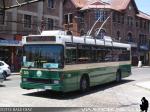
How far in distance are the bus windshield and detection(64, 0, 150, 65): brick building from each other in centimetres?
4298

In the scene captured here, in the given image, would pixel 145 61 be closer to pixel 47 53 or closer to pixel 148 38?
pixel 148 38

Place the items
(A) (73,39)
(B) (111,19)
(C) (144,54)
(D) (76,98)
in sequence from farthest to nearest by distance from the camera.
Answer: (C) (144,54), (B) (111,19), (A) (73,39), (D) (76,98)

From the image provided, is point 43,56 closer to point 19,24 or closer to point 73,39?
point 73,39

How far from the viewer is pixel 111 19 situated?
2564 inches

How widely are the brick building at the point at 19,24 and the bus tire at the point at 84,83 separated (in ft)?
69.2

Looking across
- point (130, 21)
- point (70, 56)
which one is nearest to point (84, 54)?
point (70, 56)

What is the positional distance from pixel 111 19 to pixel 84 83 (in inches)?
1864

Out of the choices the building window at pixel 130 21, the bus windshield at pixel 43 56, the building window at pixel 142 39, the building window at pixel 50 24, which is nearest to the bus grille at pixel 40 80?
the bus windshield at pixel 43 56

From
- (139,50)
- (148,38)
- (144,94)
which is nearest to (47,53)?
(144,94)

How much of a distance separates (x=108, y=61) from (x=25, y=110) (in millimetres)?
10208

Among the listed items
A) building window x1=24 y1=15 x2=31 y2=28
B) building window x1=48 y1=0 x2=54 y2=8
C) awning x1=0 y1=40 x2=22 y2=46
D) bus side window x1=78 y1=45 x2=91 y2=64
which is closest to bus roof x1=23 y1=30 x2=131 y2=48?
bus side window x1=78 y1=45 x2=91 y2=64

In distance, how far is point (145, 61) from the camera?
77062 mm

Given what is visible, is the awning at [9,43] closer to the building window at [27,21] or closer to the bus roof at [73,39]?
the building window at [27,21]

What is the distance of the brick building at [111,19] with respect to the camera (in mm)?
64625
